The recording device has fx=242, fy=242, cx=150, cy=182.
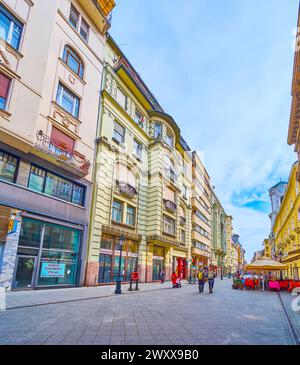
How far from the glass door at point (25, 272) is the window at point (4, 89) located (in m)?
7.77

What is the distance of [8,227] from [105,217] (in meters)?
7.81

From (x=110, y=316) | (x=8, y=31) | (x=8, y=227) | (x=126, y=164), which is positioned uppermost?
Result: (x=8, y=31)

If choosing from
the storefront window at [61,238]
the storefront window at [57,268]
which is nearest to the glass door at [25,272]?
the storefront window at [57,268]

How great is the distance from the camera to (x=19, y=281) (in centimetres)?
1234

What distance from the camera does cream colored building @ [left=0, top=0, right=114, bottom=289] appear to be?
12248mm

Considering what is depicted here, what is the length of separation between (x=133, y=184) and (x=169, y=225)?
25.7 feet

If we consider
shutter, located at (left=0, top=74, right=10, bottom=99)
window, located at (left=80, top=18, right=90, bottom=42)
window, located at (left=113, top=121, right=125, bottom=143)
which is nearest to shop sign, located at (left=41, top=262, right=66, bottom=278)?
shutter, located at (left=0, top=74, right=10, bottom=99)

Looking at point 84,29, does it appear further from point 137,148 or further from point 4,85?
point 137,148

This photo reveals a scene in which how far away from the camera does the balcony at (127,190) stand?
20922mm

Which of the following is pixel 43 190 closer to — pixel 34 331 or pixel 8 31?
pixel 8 31

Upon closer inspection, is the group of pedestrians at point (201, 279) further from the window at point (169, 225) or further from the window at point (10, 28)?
the window at point (10, 28)

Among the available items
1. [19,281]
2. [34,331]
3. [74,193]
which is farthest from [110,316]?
[74,193]

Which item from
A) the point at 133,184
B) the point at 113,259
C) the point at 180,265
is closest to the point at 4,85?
the point at 133,184

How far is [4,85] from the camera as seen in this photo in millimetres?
12211
